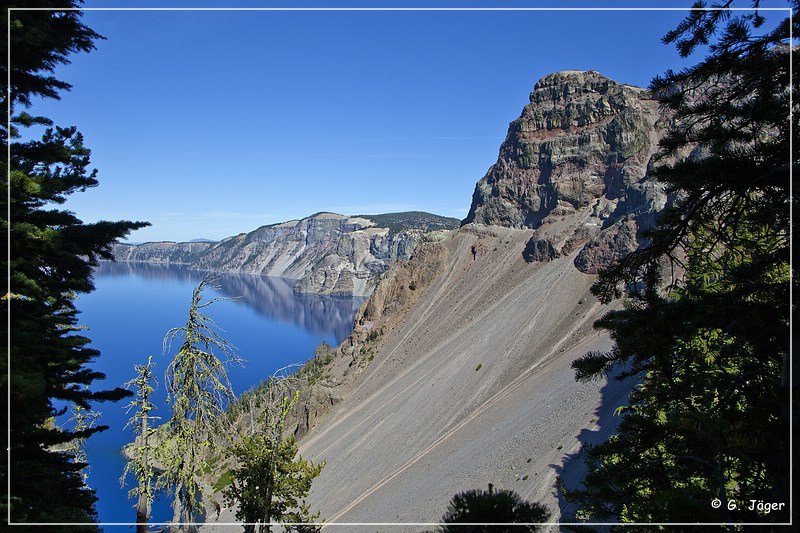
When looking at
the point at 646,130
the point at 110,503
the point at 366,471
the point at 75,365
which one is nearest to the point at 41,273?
the point at 75,365

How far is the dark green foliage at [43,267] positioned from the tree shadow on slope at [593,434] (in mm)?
19077

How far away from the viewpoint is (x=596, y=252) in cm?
6731

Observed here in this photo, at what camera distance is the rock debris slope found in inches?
1309

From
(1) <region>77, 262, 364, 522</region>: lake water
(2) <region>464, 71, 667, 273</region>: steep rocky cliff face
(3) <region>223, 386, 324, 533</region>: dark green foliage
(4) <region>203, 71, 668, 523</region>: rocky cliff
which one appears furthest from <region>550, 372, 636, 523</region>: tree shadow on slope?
(2) <region>464, 71, 667, 273</region>: steep rocky cliff face

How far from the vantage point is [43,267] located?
9.62 m

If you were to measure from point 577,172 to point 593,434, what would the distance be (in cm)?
6942

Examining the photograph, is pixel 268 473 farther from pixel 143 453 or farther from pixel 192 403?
pixel 143 453

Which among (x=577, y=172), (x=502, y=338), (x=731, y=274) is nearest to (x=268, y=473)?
(x=731, y=274)

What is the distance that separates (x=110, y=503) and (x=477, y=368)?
41556 millimetres

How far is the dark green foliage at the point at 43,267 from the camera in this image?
7832mm

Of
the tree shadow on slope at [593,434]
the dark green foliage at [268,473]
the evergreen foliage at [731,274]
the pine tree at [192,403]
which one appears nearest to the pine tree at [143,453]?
the pine tree at [192,403]

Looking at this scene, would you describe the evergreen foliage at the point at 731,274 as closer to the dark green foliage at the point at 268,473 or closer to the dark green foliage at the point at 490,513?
the dark green foliage at the point at 490,513

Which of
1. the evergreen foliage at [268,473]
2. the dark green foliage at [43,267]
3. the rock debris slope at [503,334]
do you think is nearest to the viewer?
the dark green foliage at [43,267]

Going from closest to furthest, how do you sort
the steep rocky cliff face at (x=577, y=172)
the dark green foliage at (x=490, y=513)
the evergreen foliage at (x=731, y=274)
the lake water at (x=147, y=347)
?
1. the dark green foliage at (x=490, y=513)
2. the evergreen foliage at (x=731, y=274)
3. the lake water at (x=147, y=347)
4. the steep rocky cliff face at (x=577, y=172)
